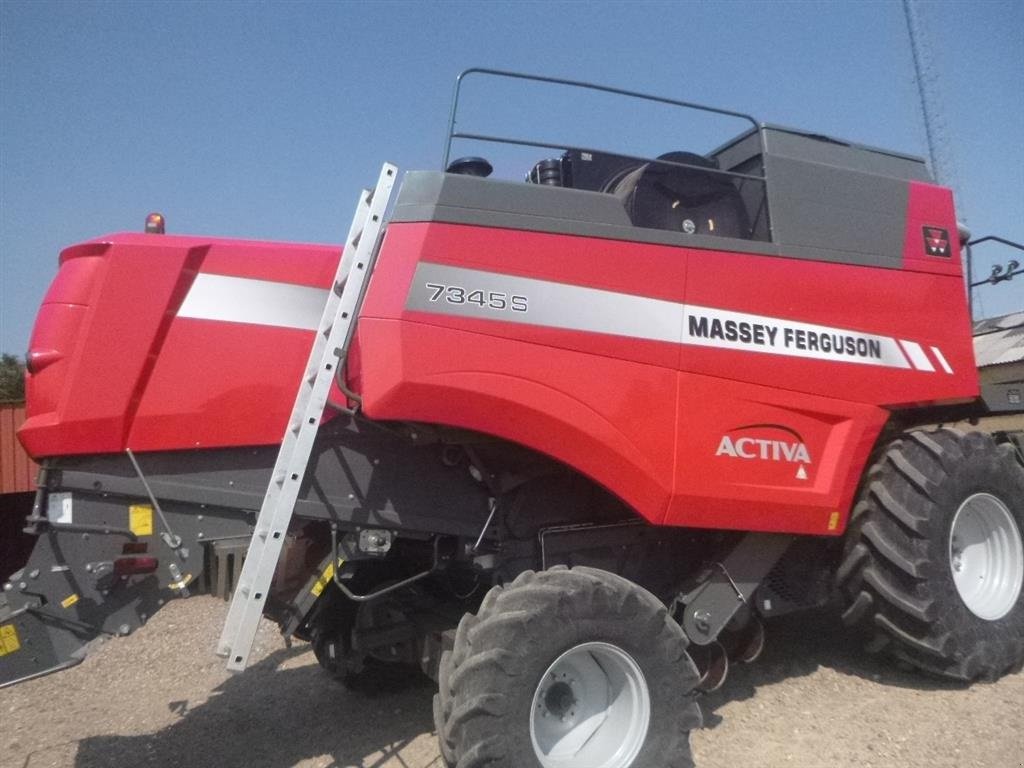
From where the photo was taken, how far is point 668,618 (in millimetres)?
3176

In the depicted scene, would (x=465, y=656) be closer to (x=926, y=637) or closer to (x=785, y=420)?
(x=785, y=420)

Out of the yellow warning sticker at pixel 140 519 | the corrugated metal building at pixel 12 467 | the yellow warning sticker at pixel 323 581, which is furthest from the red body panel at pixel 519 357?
the corrugated metal building at pixel 12 467

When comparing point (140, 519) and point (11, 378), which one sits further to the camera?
point (11, 378)

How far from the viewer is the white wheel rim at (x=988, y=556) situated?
436cm

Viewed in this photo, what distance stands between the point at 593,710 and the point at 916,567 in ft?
6.01

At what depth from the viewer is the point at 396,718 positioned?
13.7ft

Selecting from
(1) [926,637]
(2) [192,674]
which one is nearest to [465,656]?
(1) [926,637]

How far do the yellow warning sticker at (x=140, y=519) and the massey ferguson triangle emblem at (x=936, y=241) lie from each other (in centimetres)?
399

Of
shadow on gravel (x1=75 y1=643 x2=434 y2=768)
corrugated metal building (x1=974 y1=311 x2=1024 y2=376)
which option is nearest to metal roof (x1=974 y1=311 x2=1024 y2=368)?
corrugated metal building (x1=974 y1=311 x2=1024 y2=376)

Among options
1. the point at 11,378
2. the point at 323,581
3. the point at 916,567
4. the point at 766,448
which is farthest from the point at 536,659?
the point at 11,378

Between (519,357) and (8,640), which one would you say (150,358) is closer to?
(8,640)

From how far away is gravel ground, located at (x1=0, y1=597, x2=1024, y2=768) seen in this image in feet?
11.7

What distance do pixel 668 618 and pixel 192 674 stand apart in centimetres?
349

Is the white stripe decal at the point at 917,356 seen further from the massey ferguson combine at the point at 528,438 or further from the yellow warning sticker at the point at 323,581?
the yellow warning sticker at the point at 323,581
